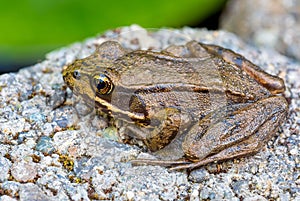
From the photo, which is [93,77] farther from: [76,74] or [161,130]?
[161,130]

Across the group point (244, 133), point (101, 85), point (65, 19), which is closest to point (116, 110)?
point (101, 85)

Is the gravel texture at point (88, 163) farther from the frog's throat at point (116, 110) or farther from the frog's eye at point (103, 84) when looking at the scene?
the frog's eye at point (103, 84)

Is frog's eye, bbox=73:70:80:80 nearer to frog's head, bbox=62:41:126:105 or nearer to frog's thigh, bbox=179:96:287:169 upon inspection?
frog's head, bbox=62:41:126:105

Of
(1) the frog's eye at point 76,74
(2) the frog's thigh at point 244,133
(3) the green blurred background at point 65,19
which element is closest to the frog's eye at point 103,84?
(1) the frog's eye at point 76,74

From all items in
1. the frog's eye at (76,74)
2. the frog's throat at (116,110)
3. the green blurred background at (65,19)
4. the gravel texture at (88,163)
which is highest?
the green blurred background at (65,19)

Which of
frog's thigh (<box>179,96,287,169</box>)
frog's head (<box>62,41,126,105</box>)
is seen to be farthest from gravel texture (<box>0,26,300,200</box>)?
frog's head (<box>62,41,126,105</box>)

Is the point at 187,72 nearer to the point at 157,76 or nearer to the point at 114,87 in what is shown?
the point at 157,76

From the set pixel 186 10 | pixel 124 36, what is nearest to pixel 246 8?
pixel 186 10
